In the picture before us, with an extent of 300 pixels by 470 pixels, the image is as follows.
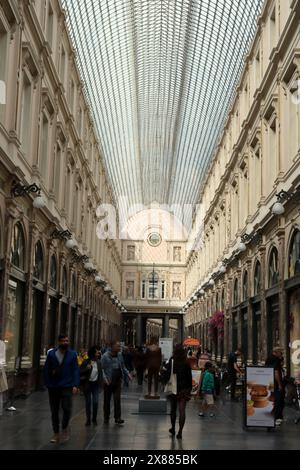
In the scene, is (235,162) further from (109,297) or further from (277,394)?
(109,297)

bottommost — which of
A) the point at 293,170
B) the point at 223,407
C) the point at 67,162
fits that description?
the point at 223,407

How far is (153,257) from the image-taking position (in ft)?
265

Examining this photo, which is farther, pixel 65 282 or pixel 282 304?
pixel 65 282

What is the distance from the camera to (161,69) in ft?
129

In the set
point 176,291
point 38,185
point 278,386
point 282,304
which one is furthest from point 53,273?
point 176,291

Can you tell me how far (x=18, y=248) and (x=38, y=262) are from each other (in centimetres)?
347

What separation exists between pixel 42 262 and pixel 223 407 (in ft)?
27.9

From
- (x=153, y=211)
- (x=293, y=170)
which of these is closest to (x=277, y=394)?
(x=293, y=170)

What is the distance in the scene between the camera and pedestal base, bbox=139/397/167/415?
1569 cm

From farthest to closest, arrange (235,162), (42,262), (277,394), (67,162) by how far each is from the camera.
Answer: (235,162) < (67,162) < (42,262) < (277,394)

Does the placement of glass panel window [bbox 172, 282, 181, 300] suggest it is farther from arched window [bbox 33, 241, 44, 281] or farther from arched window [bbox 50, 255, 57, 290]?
arched window [bbox 33, 241, 44, 281]

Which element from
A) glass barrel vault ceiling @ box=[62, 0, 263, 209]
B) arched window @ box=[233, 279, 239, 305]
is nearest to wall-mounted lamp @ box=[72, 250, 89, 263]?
arched window @ box=[233, 279, 239, 305]

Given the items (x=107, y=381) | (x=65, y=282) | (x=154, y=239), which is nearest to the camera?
(x=107, y=381)

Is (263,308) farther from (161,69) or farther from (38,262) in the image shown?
(161,69)
